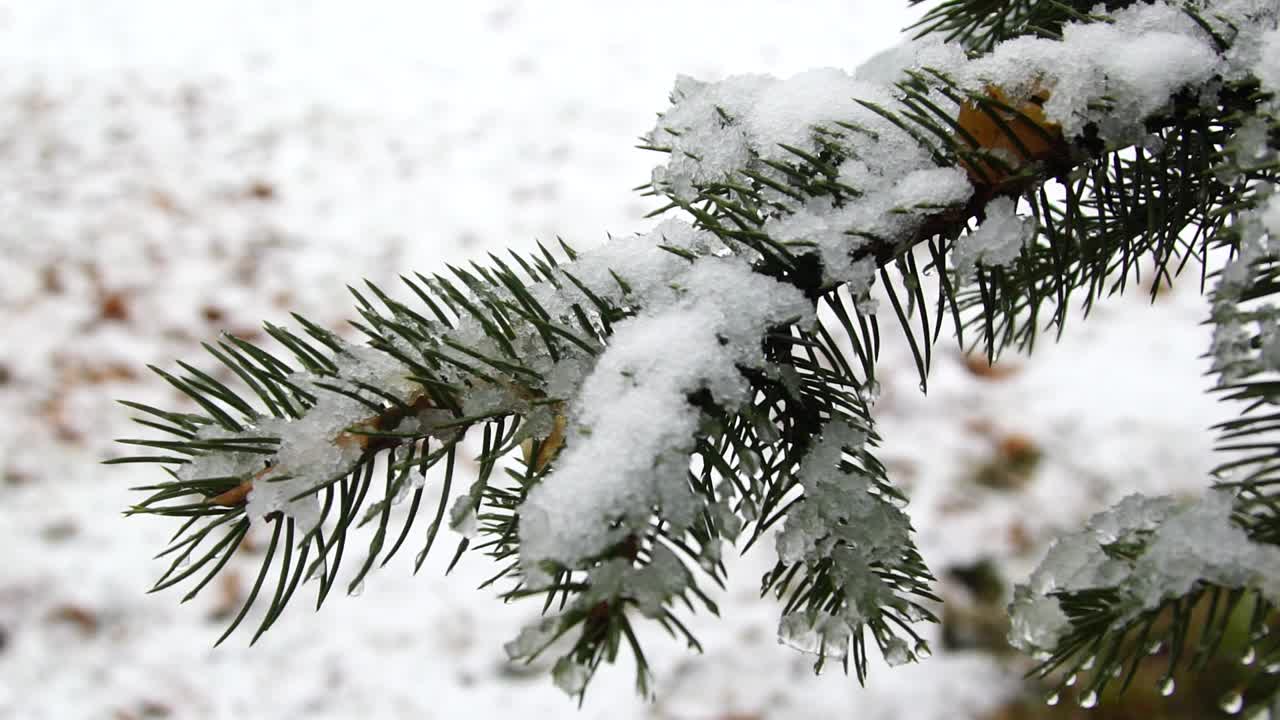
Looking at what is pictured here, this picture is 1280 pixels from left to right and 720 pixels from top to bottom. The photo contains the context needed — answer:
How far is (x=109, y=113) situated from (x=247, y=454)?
4396 mm

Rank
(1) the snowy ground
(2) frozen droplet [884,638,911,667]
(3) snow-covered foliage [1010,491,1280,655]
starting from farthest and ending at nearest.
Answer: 1. (1) the snowy ground
2. (2) frozen droplet [884,638,911,667]
3. (3) snow-covered foliage [1010,491,1280,655]

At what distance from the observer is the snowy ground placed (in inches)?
85.4

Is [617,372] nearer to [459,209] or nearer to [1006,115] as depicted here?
[1006,115]

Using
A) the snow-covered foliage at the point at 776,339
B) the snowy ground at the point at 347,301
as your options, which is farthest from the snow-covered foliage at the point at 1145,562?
the snowy ground at the point at 347,301

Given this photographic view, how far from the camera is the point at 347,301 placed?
136 inches

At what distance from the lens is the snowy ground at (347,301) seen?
2.17 metres

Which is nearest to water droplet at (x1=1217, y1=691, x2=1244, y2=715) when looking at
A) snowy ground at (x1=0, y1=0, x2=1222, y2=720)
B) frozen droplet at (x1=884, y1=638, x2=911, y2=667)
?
frozen droplet at (x1=884, y1=638, x2=911, y2=667)

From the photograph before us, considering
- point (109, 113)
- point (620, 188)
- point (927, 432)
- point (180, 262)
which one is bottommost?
point (927, 432)

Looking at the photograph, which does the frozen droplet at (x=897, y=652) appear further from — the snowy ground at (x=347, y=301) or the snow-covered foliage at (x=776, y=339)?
the snowy ground at (x=347, y=301)

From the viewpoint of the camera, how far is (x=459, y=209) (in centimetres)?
378

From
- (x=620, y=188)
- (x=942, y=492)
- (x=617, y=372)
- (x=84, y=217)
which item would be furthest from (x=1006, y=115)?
(x=84, y=217)

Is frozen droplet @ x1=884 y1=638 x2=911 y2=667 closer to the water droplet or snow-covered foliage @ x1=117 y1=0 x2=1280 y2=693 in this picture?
snow-covered foliage @ x1=117 y1=0 x2=1280 y2=693

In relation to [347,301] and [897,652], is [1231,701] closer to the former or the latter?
[897,652]

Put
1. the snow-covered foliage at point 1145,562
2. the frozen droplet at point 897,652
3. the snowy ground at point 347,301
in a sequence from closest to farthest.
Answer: the snow-covered foliage at point 1145,562, the frozen droplet at point 897,652, the snowy ground at point 347,301
